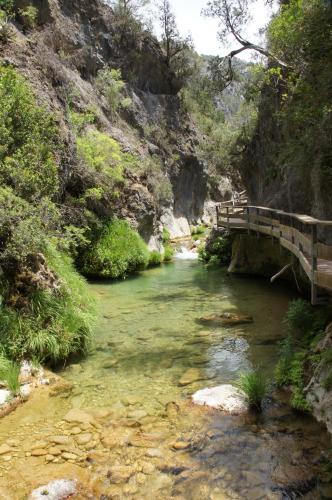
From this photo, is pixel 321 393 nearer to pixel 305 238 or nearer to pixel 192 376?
pixel 192 376

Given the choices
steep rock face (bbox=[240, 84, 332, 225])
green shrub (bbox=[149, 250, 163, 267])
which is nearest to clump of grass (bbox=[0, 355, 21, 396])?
steep rock face (bbox=[240, 84, 332, 225])

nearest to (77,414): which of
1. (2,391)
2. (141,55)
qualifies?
(2,391)

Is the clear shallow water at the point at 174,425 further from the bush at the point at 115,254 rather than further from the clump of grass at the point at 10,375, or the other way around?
the bush at the point at 115,254

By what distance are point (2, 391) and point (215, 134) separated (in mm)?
40890

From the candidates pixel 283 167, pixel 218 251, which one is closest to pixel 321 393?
pixel 283 167

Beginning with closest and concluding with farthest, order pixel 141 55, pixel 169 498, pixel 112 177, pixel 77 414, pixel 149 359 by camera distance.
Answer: pixel 169 498
pixel 77 414
pixel 149 359
pixel 112 177
pixel 141 55

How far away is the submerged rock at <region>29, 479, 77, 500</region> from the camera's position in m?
4.61

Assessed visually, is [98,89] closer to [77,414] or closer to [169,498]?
[77,414]

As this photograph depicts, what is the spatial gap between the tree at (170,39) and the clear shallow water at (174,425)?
108ft

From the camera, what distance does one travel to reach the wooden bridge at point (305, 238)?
24.4 feet

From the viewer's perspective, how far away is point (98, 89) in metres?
29.1

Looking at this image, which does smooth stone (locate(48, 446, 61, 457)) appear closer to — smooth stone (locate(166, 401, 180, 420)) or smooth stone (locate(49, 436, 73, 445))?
smooth stone (locate(49, 436, 73, 445))

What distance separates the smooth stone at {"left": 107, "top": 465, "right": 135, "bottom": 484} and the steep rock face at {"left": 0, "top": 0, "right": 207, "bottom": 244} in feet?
38.8

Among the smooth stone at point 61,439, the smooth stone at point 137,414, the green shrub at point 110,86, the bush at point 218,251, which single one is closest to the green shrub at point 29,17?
the green shrub at point 110,86
